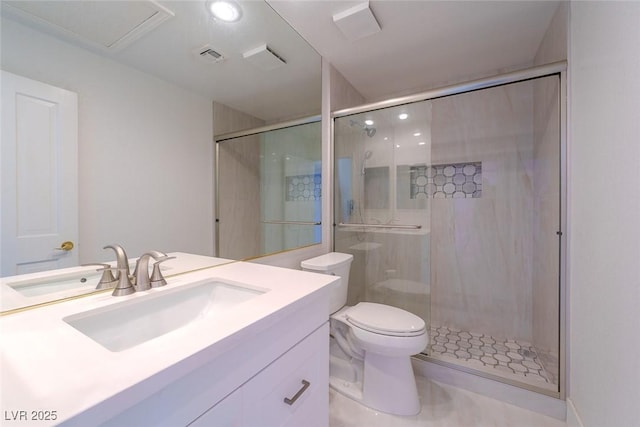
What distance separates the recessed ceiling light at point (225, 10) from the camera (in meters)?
1.16

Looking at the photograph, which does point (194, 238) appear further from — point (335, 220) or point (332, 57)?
point (332, 57)

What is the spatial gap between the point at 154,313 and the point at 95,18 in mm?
925

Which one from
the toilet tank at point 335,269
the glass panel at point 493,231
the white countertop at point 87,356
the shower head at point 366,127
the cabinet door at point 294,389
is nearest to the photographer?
the white countertop at point 87,356

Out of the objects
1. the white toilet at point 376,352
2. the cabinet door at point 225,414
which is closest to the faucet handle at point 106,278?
the cabinet door at point 225,414

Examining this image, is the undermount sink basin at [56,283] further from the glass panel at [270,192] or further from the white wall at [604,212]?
the white wall at [604,212]

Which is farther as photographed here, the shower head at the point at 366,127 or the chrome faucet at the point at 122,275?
the shower head at the point at 366,127

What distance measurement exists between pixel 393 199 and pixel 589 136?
4.27 feet

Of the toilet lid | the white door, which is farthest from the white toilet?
the white door

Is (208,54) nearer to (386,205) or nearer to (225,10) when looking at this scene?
(225,10)

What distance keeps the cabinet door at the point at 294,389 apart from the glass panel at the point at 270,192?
25.0 inches

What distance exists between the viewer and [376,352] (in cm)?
133

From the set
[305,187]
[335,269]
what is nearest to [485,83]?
[305,187]

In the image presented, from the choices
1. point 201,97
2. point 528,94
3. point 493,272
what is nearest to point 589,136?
point 528,94

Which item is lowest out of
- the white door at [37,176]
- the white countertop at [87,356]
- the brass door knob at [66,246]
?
the white countertop at [87,356]
